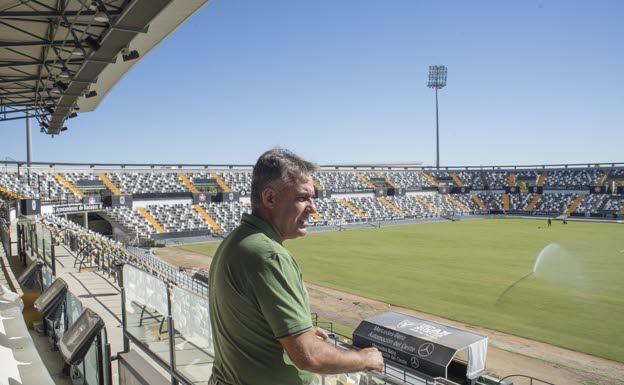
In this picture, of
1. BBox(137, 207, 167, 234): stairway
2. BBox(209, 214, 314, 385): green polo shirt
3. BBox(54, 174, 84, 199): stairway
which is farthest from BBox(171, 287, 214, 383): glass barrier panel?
Answer: BBox(54, 174, 84, 199): stairway

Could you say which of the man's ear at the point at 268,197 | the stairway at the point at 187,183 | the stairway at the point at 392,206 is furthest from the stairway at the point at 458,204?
the man's ear at the point at 268,197

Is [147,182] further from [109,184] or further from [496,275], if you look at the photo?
[496,275]

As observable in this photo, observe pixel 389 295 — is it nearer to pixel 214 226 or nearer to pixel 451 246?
pixel 451 246

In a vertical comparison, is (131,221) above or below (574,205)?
above

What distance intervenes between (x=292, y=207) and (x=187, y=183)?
173 feet

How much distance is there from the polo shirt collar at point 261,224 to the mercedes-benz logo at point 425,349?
1101 centimetres

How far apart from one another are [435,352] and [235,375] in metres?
10.8

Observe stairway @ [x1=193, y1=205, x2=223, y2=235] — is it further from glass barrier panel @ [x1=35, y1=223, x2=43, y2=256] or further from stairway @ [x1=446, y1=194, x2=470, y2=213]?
stairway @ [x1=446, y1=194, x2=470, y2=213]

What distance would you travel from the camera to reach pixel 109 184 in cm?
4694

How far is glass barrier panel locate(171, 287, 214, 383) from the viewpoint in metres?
2.84

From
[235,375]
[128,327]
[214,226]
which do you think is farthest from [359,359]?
[214,226]

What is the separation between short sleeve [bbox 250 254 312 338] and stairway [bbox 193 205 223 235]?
44330mm

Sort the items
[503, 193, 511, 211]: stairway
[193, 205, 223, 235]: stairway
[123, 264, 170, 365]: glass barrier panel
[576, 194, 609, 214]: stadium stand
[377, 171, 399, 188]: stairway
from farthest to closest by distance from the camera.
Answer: [377, 171, 399, 188]: stairway, [503, 193, 511, 211]: stairway, [576, 194, 609, 214]: stadium stand, [193, 205, 223, 235]: stairway, [123, 264, 170, 365]: glass barrier panel

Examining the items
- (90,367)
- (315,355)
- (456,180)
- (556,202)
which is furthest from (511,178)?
(315,355)
